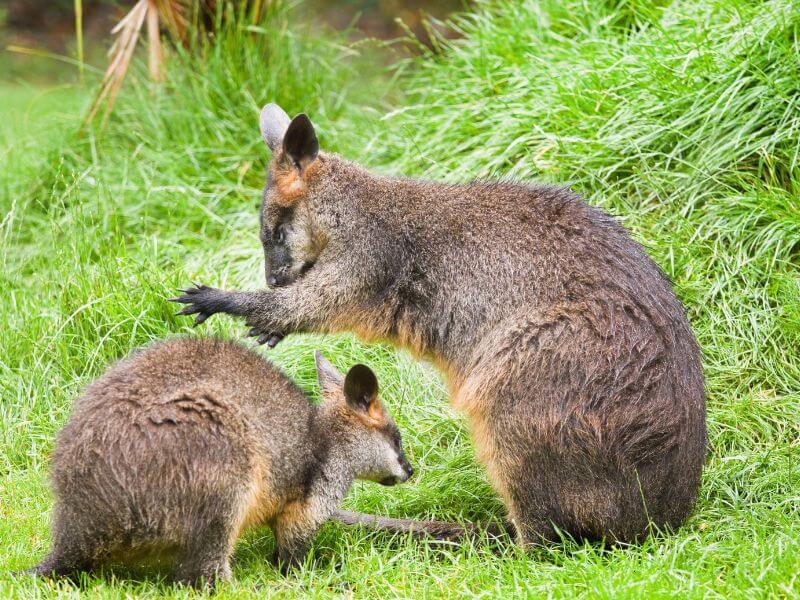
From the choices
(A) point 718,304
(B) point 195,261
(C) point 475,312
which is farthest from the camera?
(B) point 195,261

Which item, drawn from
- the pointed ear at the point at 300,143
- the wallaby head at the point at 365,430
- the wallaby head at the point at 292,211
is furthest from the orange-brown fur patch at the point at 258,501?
the pointed ear at the point at 300,143

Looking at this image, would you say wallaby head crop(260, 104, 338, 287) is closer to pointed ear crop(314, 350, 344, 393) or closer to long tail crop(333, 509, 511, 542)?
pointed ear crop(314, 350, 344, 393)

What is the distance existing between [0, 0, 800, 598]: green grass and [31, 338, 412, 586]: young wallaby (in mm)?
204

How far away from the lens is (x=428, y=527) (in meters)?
5.43

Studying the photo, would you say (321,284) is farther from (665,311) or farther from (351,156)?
(351,156)

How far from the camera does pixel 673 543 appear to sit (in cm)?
486

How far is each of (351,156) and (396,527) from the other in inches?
143

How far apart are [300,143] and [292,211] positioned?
0.35 metres

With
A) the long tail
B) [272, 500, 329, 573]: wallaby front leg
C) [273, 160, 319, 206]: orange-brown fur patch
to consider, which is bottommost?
the long tail

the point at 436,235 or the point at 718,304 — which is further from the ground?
the point at 436,235

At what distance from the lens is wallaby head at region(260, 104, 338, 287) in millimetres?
5648

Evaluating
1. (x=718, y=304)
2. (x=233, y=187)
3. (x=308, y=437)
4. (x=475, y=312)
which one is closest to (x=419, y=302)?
(x=475, y=312)

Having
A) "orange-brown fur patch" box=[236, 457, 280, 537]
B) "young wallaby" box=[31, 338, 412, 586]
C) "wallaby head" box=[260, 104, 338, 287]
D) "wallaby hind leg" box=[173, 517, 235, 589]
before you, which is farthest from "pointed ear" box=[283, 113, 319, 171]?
"wallaby hind leg" box=[173, 517, 235, 589]

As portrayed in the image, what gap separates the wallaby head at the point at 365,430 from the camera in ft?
17.1
